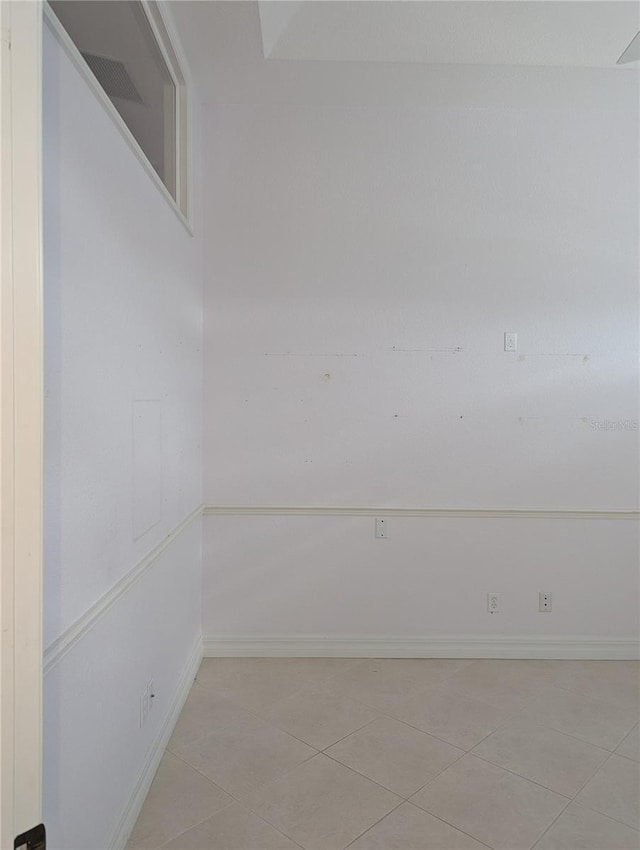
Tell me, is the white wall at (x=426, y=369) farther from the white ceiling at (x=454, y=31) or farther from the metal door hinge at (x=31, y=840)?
the metal door hinge at (x=31, y=840)

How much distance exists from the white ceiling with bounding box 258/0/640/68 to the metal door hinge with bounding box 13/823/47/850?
8.23 ft

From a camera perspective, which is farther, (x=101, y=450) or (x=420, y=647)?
(x=420, y=647)

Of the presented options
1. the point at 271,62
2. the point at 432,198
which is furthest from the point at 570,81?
the point at 271,62

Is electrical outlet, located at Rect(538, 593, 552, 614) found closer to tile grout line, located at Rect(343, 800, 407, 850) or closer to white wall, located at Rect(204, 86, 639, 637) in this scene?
white wall, located at Rect(204, 86, 639, 637)

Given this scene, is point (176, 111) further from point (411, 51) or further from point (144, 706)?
point (144, 706)

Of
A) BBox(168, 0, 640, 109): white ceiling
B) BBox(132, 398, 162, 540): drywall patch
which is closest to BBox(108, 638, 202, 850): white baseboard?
BBox(132, 398, 162, 540): drywall patch

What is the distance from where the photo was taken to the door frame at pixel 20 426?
73cm

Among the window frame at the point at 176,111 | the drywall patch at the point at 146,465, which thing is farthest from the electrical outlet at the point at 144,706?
the window frame at the point at 176,111

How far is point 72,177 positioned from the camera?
4.23 ft

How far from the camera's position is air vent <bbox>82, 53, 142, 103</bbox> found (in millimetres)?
1533

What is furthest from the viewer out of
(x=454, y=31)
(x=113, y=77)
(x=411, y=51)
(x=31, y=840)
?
(x=411, y=51)

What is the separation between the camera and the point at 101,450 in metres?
1.47

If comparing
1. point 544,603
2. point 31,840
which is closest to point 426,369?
point 544,603

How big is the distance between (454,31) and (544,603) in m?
2.67
